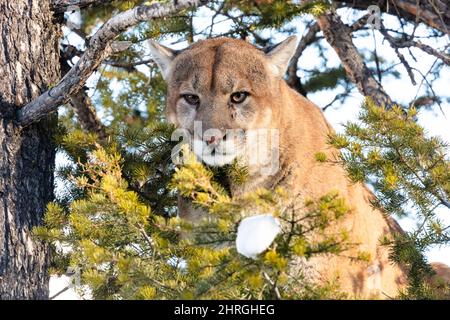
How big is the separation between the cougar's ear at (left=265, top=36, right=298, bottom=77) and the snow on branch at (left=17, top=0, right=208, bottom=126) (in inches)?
45.4

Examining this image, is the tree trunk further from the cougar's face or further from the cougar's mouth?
the cougar's mouth

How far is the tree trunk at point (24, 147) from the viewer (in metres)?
5.82

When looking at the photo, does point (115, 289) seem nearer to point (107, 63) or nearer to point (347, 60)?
point (107, 63)

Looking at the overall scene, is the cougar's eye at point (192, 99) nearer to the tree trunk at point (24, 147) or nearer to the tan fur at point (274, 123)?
the tan fur at point (274, 123)

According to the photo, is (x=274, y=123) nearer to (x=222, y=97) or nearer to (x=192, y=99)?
(x=222, y=97)

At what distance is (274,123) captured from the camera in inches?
253

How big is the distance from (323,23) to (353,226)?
2624 millimetres

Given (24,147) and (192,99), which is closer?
(24,147)

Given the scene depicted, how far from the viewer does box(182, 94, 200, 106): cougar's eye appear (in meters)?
6.35

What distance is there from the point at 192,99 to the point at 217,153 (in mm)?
635

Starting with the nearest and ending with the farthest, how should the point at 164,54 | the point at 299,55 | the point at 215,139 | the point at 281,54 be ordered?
the point at 215,139 < the point at 281,54 < the point at 164,54 < the point at 299,55

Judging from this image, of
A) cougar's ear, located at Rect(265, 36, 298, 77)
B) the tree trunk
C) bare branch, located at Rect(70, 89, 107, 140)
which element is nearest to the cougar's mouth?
cougar's ear, located at Rect(265, 36, 298, 77)

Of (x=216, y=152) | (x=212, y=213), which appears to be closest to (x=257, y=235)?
(x=212, y=213)

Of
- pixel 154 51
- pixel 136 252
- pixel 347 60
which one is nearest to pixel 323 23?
pixel 347 60
